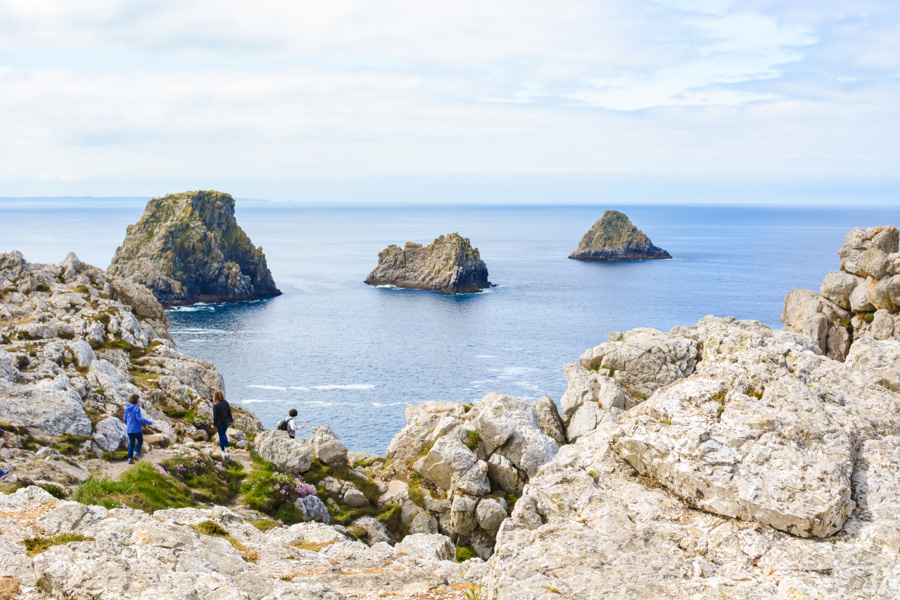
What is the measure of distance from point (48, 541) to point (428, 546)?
9549 mm

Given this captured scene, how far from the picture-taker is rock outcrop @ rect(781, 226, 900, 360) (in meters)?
44.2

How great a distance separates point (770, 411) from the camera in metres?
10.6

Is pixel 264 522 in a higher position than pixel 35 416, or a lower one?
lower

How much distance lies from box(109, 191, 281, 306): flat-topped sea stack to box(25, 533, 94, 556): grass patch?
133 metres

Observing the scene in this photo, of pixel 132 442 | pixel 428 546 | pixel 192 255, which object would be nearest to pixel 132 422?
pixel 132 442

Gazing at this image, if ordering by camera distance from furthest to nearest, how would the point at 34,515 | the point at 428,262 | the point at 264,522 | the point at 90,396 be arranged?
the point at 428,262
the point at 90,396
the point at 264,522
the point at 34,515

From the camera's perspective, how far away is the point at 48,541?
10586mm

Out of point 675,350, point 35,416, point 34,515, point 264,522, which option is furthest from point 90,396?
point 675,350

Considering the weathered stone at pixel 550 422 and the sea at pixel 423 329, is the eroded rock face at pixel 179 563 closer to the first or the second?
the weathered stone at pixel 550 422

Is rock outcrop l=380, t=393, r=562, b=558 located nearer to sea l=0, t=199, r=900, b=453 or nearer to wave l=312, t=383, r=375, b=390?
sea l=0, t=199, r=900, b=453

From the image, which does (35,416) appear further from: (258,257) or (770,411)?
(258,257)

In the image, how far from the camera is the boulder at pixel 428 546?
1648 cm

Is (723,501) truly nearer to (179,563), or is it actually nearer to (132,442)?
(179,563)

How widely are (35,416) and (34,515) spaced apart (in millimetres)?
11967
